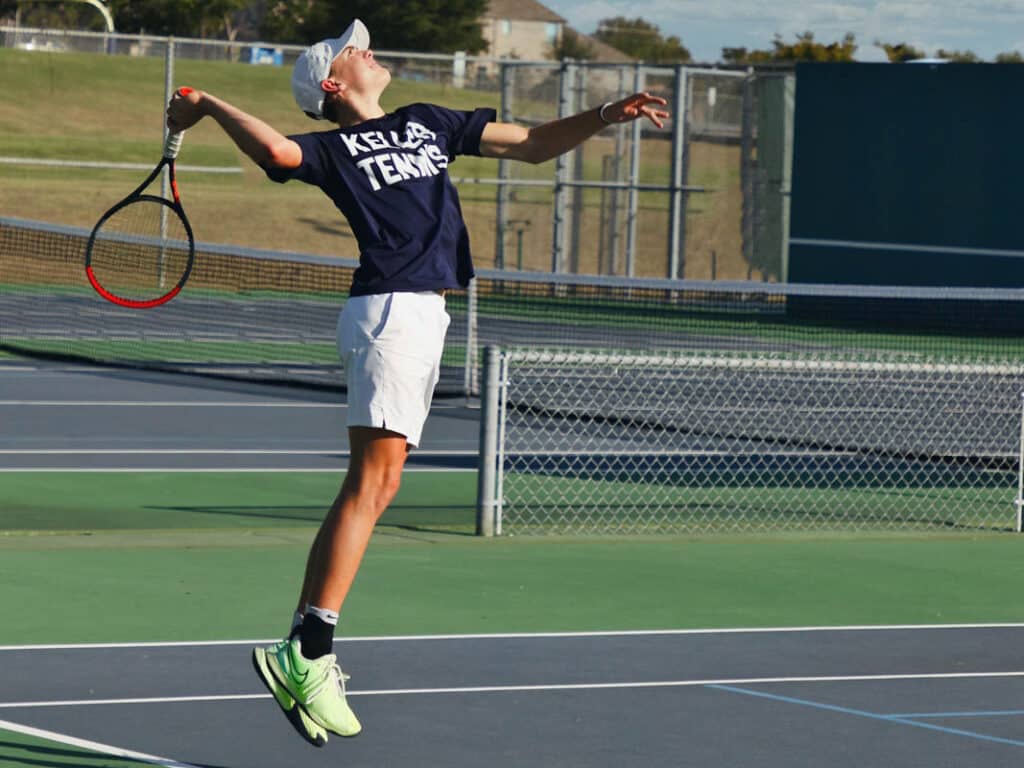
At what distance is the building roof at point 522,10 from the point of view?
371 ft

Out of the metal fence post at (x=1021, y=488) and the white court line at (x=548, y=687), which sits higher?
the metal fence post at (x=1021, y=488)

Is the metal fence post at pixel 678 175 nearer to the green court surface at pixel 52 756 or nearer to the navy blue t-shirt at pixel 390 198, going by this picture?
the navy blue t-shirt at pixel 390 198

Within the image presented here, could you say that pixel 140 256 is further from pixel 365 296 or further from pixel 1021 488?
pixel 365 296

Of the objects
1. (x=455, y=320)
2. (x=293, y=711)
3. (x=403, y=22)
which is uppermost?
(x=403, y=22)

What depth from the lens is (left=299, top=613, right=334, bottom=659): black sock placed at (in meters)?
5.63

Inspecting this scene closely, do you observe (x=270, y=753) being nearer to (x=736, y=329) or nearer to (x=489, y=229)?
(x=736, y=329)

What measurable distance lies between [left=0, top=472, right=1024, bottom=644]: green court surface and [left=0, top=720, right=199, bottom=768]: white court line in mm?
1388

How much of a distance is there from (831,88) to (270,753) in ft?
85.2

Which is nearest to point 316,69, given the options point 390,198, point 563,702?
point 390,198

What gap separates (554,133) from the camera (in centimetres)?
613

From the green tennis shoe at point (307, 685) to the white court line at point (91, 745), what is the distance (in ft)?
1.07

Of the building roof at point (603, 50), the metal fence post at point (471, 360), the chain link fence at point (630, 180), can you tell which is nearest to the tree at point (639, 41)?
the building roof at point (603, 50)

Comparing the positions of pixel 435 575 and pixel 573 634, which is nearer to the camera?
pixel 573 634

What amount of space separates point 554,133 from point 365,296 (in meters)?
0.80
